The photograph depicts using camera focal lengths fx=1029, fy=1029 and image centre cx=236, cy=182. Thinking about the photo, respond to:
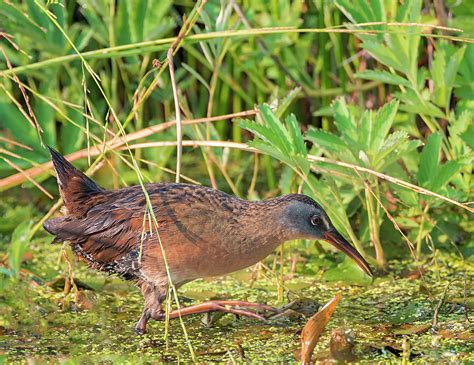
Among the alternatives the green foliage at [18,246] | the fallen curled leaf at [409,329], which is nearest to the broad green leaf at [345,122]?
the fallen curled leaf at [409,329]

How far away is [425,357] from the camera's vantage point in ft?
11.9

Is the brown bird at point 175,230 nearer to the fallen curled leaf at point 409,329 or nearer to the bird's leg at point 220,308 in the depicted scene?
the bird's leg at point 220,308

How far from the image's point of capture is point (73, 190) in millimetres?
4297

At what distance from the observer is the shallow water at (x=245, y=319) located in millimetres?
3795

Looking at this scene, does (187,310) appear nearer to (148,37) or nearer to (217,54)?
(217,54)

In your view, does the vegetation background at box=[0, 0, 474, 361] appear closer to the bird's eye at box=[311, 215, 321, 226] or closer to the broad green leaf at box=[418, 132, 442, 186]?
the broad green leaf at box=[418, 132, 442, 186]

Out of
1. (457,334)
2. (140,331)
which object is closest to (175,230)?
(140,331)

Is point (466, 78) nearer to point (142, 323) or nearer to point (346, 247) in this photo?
point (346, 247)

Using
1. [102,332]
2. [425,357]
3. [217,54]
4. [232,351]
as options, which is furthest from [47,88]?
[425,357]

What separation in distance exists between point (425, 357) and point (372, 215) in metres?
1.04

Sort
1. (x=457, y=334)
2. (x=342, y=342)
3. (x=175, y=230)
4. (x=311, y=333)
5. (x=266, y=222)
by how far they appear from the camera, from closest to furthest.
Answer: (x=311, y=333) → (x=342, y=342) → (x=457, y=334) → (x=175, y=230) → (x=266, y=222)

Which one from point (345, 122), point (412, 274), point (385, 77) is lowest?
point (412, 274)

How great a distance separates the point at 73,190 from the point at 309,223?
39.1 inches

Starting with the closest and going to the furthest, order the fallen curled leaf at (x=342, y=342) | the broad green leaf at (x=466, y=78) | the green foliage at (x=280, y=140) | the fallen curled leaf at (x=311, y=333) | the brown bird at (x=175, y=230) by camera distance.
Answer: the fallen curled leaf at (x=311, y=333) → the fallen curled leaf at (x=342, y=342) → the green foliage at (x=280, y=140) → the brown bird at (x=175, y=230) → the broad green leaf at (x=466, y=78)
